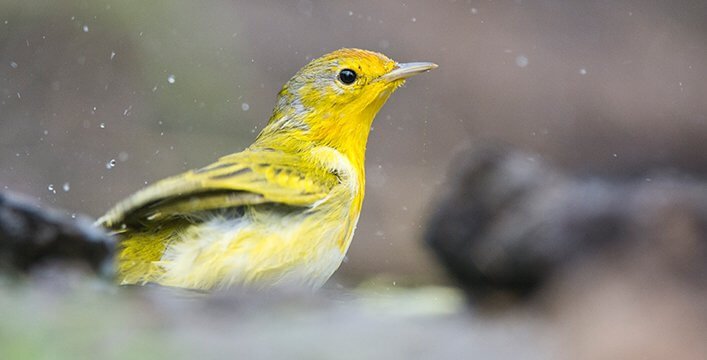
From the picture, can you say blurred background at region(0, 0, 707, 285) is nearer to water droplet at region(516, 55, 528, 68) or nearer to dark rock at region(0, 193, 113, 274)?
water droplet at region(516, 55, 528, 68)

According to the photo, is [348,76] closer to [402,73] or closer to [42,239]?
[402,73]

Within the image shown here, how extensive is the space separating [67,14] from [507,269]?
6.94 metres

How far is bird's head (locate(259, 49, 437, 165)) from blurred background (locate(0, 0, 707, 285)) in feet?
9.74

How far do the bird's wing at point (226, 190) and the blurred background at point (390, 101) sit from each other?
11.1 feet

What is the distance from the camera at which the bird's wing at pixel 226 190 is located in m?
3.91

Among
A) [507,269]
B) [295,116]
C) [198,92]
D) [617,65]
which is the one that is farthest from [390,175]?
[507,269]

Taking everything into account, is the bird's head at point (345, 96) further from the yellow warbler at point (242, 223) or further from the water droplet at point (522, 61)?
the water droplet at point (522, 61)

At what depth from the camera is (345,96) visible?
4742mm

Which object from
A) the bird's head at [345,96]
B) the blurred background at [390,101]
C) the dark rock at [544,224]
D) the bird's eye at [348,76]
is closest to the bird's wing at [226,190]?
the bird's head at [345,96]

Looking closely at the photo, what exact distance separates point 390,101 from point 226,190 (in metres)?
7.00

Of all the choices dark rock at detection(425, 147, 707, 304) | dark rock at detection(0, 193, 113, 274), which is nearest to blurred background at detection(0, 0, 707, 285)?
dark rock at detection(425, 147, 707, 304)

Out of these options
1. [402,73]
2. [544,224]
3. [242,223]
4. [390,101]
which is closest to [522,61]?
[390,101]

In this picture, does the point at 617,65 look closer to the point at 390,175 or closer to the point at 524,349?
the point at 390,175

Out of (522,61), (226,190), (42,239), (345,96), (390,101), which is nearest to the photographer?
(42,239)
